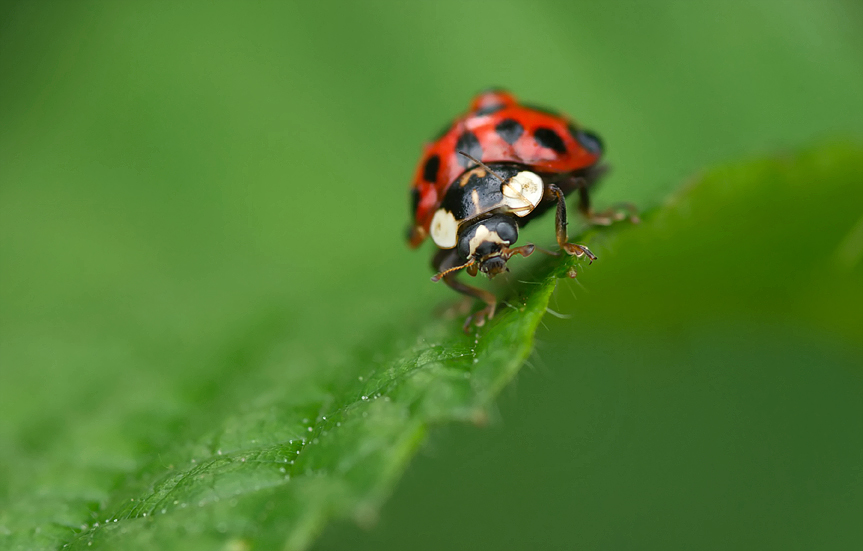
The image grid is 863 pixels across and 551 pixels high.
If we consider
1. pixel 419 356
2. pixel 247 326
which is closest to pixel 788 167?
pixel 419 356

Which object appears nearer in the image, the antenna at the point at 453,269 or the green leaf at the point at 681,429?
the antenna at the point at 453,269

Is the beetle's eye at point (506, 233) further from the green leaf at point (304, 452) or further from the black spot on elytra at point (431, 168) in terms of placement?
the black spot on elytra at point (431, 168)

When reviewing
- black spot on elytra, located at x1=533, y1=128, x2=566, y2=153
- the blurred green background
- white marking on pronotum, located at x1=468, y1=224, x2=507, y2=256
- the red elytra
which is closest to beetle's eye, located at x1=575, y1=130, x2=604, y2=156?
the red elytra

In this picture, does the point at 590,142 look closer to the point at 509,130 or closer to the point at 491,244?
the point at 509,130

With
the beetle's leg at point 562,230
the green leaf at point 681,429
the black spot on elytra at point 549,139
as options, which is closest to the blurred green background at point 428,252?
the green leaf at point 681,429

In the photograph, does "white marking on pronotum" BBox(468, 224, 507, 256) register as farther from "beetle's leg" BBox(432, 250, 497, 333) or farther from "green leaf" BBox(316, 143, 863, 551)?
"green leaf" BBox(316, 143, 863, 551)

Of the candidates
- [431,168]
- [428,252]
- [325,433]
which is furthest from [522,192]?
[428,252]

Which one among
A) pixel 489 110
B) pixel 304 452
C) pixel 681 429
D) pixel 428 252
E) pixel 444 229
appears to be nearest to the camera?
pixel 304 452
